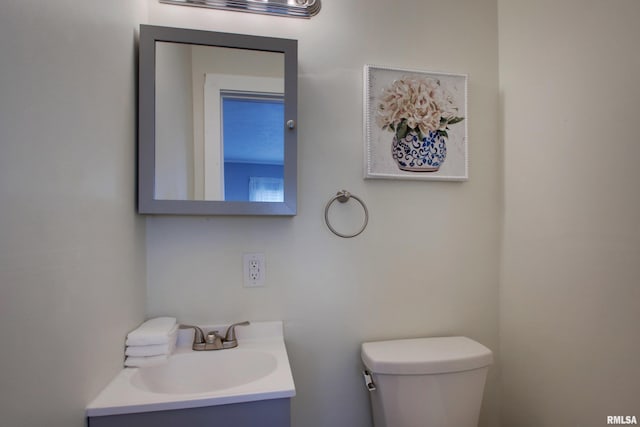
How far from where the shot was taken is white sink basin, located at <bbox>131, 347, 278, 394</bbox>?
1030mm

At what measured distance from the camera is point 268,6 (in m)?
1.22

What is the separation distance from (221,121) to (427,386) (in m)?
1.16

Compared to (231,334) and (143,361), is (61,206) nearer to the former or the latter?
(143,361)

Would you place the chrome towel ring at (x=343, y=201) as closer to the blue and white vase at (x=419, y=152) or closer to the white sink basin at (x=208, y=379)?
the blue and white vase at (x=419, y=152)

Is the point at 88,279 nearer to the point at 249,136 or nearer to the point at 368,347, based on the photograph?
the point at 249,136

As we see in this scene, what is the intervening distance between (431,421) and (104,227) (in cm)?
119

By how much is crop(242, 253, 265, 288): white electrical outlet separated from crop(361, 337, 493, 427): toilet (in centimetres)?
48

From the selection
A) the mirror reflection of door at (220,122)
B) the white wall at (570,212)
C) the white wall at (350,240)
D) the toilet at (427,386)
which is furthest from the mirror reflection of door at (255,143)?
the white wall at (570,212)

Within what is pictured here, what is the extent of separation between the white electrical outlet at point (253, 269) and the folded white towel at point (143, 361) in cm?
35

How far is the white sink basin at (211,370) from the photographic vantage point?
1030 mm

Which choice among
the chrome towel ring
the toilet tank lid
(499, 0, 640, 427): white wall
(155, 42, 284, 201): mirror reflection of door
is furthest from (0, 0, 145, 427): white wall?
(499, 0, 640, 427): white wall

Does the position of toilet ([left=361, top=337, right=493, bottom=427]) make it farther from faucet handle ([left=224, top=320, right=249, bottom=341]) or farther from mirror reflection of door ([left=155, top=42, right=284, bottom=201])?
mirror reflection of door ([left=155, top=42, right=284, bottom=201])

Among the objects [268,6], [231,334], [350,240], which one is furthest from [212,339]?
[268,6]

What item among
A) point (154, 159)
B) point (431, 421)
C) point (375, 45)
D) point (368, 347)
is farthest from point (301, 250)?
point (375, 45)
